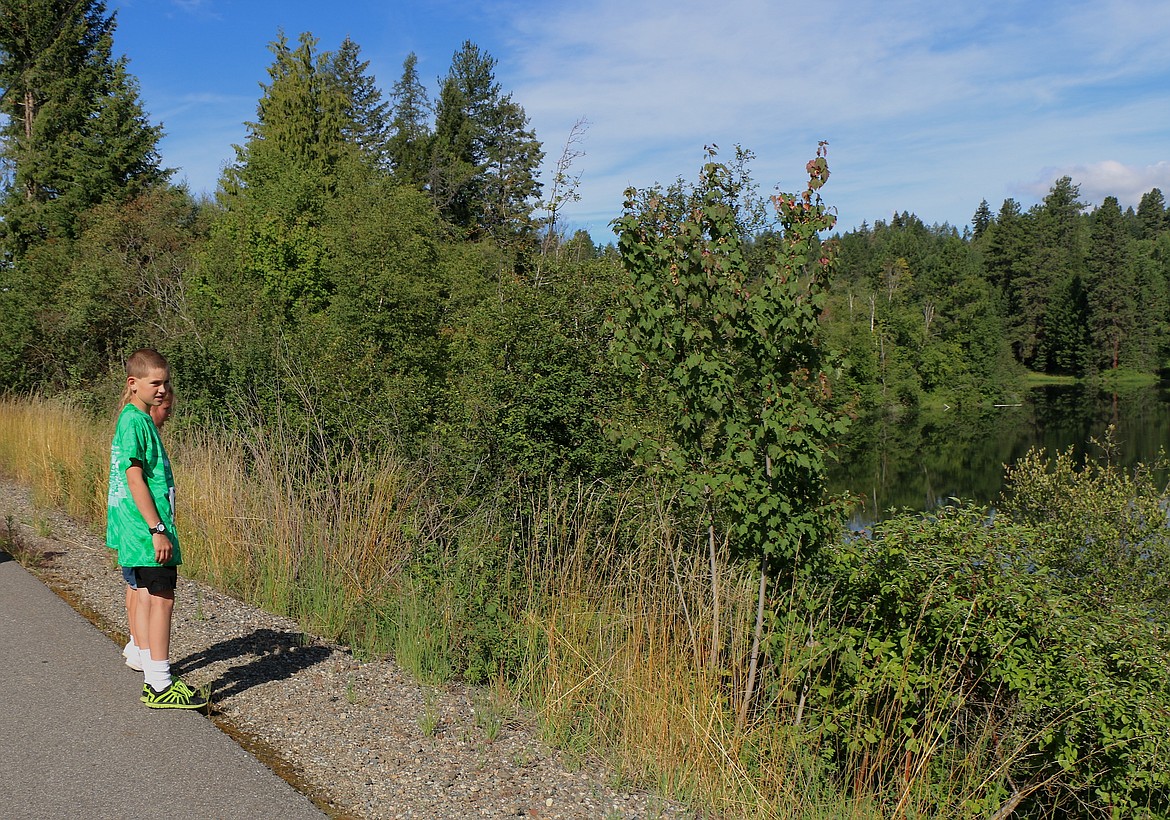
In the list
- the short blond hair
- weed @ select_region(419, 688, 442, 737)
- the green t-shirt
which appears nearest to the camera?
weed @ select_region(419, 688, 442, 737)

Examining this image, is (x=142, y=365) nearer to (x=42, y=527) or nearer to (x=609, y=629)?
(x=609, y=629)

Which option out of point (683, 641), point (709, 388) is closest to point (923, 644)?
point (683, 641)

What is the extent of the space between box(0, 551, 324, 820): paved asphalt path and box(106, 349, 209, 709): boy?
0.19 metres

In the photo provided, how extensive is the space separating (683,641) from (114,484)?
10.6ft

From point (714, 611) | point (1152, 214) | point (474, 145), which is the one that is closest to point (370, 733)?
point (714, 611)

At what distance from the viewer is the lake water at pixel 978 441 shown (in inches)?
1387

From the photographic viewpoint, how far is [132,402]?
4770 millimetres

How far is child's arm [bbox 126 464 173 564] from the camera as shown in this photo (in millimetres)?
4477

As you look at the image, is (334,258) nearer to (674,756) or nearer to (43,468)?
(43,468)

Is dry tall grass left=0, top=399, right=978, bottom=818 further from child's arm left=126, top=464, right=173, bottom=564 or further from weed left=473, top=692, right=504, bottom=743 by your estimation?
child's arm left=126, top=464, right=173, bottom=564

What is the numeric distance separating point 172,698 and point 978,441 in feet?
167

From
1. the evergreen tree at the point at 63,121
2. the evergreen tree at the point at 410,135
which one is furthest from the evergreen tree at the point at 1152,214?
the evergreen tree at the point at 63,121

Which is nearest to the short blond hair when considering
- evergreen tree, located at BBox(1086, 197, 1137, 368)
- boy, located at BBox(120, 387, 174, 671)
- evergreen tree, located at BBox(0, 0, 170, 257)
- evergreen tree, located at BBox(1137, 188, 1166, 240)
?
boy, located at BBox(120, 387, 174, 671)

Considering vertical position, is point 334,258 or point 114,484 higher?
point 334,258
